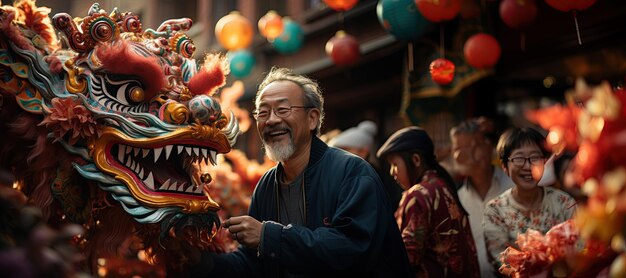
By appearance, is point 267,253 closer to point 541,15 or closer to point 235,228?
point 235,228

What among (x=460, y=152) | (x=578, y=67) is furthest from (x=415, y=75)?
(x=460, y=152)

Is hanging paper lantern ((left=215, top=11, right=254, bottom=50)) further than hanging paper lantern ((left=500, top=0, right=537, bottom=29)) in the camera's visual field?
Yes

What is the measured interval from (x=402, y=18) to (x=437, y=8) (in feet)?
1.66

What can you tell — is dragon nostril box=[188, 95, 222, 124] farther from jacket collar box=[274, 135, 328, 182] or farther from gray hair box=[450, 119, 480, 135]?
gray hair box=[450, 119, 480, 135]

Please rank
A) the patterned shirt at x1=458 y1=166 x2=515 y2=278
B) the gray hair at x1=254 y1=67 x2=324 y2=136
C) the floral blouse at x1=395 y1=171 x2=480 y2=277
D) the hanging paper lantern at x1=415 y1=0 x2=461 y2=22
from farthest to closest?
the hanging paper lantern at x1=415 y1=0 x2=461 y2=22
the patterned shirt at x1=458 y1=166 x2=515 y2=278
the floral blouse at x1=395 y1=171 x2=480 y2=277
the gray hair at x1=254 y1=67 x2=324 y2=136

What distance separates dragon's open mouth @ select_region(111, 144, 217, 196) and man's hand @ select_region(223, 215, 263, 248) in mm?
336

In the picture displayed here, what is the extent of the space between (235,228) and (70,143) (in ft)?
3.06

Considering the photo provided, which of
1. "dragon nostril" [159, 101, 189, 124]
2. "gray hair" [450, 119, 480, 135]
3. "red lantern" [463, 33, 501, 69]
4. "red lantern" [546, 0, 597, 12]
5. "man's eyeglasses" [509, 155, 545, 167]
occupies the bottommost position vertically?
"man's eyeglasses" [509, 155, 545, 167]

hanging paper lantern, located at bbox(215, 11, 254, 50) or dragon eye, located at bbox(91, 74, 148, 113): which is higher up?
hanging paper lantern, located at bbox(215, 11, 254, 50)

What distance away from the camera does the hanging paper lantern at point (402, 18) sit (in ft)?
21.2

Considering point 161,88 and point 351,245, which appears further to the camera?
point 161,88

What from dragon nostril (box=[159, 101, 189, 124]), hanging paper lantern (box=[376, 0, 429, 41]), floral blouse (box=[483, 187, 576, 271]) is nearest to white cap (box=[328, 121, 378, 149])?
hanging paper lantern (box=[376, 0, 429, 41])

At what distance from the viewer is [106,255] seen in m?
4.02

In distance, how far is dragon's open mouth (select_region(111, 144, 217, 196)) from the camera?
372cm
